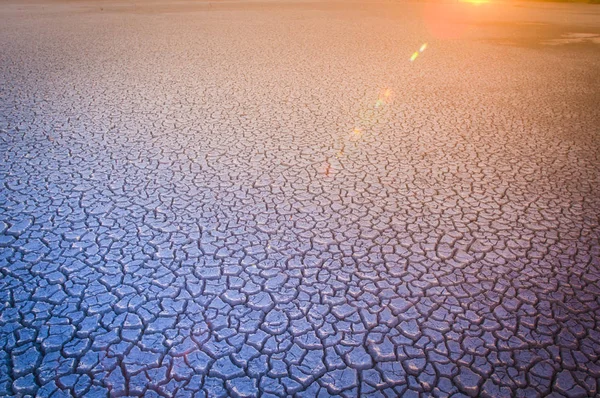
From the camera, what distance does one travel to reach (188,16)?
388 inches

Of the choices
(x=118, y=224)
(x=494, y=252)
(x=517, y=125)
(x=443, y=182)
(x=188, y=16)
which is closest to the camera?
(x=494, y=252)

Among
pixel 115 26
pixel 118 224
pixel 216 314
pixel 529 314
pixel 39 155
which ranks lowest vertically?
pixel 529 314

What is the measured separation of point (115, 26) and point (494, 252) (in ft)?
28.2

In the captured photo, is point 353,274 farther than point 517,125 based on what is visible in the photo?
No

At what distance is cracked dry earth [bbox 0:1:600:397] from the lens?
134cm

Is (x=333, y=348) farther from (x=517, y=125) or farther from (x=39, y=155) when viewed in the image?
(x=517, y=125)

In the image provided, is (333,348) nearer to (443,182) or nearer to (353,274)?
(353,274)

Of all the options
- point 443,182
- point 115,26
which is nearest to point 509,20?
point 115,26

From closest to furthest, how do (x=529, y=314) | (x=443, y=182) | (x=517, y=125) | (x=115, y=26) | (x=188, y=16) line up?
(x=529, y=314), (x=443, y=182), (x=517, y=125), (x=115, y=26), (x=188, y=16)

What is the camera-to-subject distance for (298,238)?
6.48ft

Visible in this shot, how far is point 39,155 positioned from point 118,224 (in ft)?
3.82

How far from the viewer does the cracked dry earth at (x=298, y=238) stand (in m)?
1.34

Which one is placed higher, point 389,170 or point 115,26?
point 115,26

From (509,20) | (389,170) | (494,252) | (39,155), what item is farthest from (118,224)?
(509,20)
